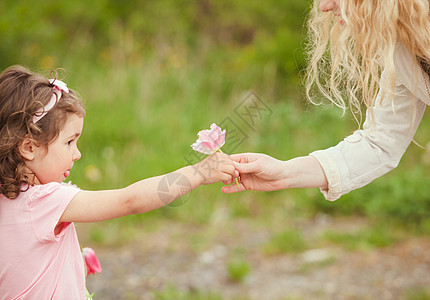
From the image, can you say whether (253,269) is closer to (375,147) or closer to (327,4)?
(375,147)

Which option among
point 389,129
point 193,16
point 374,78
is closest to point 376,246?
point 389,129

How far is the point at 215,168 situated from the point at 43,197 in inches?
21.5

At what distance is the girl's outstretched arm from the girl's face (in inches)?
5.3

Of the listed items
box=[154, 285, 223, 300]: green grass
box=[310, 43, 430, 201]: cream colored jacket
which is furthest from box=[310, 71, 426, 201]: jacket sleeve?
box=[154, 285, 223, 300]: green grass

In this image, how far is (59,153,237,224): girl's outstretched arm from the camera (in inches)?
66.2

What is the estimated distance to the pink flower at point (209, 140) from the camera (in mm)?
1843

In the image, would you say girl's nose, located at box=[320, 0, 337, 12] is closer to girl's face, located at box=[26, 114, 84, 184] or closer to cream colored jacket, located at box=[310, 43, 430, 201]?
cream colored jacket, located at box=[310, 43, 430, 201]

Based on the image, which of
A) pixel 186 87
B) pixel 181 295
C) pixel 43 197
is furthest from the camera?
pixel 186 87

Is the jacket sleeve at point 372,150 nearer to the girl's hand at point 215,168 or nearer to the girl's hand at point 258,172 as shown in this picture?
the girl's hand at point 258,172

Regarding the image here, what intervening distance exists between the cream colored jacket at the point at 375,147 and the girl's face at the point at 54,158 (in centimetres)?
96

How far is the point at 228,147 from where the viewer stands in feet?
15.0

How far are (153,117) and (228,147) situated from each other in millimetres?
1024

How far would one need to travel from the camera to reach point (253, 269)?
12.3 ft

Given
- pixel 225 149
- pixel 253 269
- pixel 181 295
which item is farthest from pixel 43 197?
pixel 225 149
